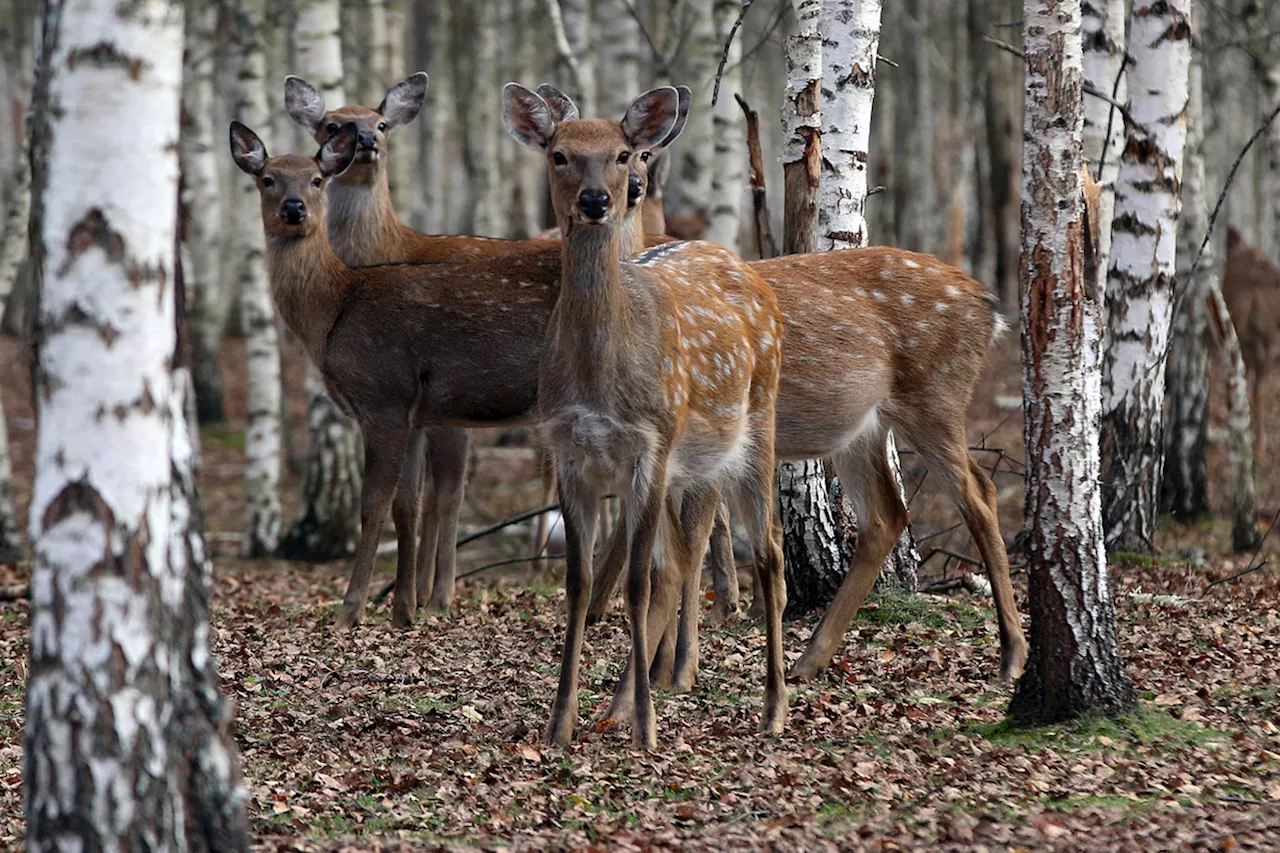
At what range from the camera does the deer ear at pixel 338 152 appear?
8859 millimetres

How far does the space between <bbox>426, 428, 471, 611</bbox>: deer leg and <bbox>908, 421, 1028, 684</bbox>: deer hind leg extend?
3.02 metres

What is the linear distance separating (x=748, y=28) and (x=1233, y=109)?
11069 millimetres

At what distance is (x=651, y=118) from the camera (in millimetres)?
6691

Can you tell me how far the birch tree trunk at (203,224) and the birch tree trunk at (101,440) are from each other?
1466 cm

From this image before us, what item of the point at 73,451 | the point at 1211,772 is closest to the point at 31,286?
the point at 73,451

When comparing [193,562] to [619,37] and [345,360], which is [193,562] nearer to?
[345,360]

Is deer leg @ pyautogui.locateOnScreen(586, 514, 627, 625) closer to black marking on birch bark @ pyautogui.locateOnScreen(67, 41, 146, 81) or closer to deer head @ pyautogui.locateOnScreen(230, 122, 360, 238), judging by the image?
deer head @ pyautogui.locateOnScreen(230, 122, 360, 238)

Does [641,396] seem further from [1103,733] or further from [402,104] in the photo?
[402,104]

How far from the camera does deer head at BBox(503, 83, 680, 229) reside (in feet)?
19.8

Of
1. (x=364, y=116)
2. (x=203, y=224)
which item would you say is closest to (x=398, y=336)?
(x=364, y=116)

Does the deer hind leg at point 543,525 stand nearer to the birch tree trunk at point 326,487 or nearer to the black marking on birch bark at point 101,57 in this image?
the birch tree trunk at point 326,487

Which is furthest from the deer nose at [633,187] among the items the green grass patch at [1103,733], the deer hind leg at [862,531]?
the green grass patch at [1103,733]

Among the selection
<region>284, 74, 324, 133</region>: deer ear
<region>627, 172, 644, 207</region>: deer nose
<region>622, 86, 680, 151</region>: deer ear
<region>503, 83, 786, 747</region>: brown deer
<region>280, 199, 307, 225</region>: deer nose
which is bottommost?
<region>503, 83, 786, 747</region>: brown deer

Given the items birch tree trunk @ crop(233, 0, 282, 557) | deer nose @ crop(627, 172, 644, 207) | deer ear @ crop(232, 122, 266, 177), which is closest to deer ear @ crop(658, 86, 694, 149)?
deer nose @ crop(627, 172, 644, 207)
